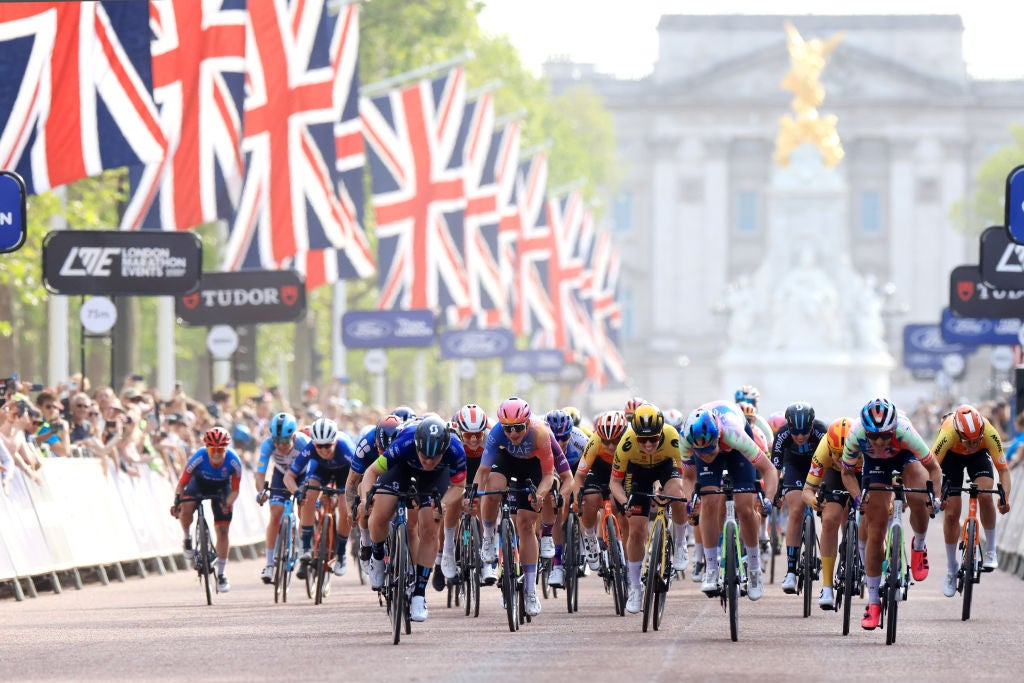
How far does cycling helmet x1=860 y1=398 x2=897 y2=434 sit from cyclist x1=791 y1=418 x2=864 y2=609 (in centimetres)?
127

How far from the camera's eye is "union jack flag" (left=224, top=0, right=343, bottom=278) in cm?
3578

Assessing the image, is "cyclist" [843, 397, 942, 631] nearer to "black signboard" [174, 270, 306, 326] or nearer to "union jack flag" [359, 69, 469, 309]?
"black signboard" [174, 270, 306, 326]

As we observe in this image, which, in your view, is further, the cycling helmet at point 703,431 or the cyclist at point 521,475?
the cyclist at point 521,475

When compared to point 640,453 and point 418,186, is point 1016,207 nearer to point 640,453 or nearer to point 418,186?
point 640,453

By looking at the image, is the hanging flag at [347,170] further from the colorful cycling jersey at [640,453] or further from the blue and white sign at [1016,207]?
the blue and white sign at [1016,207]

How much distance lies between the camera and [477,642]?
19.0 metres

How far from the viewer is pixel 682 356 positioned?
136625mm

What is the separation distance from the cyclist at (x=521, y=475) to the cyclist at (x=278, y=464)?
12.6 ft

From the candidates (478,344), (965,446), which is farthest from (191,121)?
(478,344)

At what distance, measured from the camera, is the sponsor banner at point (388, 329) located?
46062mm

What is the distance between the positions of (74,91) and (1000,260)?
9.52m

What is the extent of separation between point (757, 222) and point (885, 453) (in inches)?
4825

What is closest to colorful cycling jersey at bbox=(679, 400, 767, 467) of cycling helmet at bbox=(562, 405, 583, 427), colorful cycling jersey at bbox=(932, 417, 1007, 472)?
colorful cycling jersey at bbox=(932, 417, 1007, 472)

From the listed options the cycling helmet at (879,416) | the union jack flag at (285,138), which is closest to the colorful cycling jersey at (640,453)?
the cycling helmet at (879,416)
